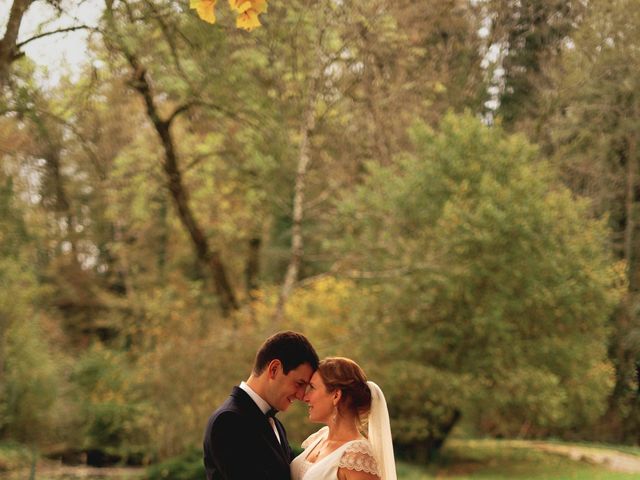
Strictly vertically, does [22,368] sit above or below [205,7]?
below

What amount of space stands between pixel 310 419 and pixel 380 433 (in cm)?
19

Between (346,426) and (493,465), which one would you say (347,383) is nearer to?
(346,426)

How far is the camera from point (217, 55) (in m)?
7.74

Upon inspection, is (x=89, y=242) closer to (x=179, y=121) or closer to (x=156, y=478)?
(x=179, y=121)

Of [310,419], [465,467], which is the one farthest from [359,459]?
[465,467]

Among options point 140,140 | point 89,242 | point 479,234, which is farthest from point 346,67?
point 89,242

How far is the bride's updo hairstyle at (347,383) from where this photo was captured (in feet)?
7.07

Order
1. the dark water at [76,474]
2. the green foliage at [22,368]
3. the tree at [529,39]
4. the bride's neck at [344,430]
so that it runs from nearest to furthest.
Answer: the bride's neck at [344,430] → the tree at [529,39] → the green foliage at [22,368] → the dark water at [76,474]

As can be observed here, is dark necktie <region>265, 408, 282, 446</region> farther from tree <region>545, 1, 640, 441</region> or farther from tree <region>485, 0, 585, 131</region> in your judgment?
tree <region>485, 0, 585, 131</region>

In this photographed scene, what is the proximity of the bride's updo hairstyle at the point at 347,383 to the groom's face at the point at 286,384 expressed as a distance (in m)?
0.05

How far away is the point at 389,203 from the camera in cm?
955

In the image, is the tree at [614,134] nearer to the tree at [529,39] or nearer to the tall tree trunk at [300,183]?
the tree at [529,39]

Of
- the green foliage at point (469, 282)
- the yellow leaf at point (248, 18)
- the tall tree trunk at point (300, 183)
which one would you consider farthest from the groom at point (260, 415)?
the green foliage at point (469, 282)

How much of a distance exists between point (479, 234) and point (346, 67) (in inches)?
86.1
